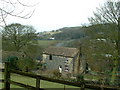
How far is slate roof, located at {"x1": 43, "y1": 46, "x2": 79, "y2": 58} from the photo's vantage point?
69.9 feet

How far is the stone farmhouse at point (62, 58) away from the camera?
2120 centimetres

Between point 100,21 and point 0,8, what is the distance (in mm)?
10549

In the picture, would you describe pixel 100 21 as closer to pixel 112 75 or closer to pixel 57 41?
pixel 112 75

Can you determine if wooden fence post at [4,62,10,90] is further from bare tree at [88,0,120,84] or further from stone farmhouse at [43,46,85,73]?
stone farmhouse at [43,46,85,73]

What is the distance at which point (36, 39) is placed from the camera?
650 inches

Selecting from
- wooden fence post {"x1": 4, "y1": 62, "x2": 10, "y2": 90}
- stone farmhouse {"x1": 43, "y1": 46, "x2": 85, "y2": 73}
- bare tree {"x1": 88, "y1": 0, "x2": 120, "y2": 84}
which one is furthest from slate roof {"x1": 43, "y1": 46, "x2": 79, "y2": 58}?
wooden fence post {"x1": 4, "y1": 62, "x2": 10, "y2": 90}

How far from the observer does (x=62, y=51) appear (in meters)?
22.1

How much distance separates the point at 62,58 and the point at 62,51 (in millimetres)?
845

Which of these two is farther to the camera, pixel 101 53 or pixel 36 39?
pixel 36 39

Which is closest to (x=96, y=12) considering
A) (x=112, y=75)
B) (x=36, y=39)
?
(x=112, y=75)

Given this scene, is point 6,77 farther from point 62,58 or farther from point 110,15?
point 62,58

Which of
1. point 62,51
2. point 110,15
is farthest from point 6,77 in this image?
point 62,51

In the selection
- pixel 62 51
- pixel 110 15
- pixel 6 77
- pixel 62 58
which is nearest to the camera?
pixel 6 77

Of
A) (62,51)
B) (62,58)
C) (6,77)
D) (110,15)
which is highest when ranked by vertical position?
(110,15)
